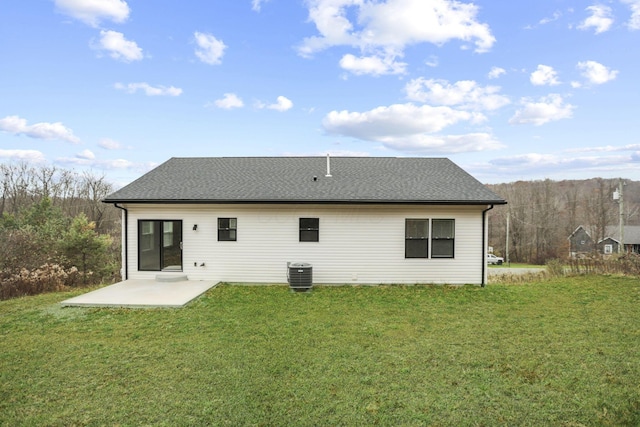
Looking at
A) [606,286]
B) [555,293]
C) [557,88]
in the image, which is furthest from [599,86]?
[555,293]

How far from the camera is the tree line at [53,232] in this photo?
410 inches

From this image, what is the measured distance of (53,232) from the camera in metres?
16.0

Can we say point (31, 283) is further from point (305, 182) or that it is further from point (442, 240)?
point (442, 240)

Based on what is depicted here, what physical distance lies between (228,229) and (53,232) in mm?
12076

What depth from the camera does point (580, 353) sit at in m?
4.69

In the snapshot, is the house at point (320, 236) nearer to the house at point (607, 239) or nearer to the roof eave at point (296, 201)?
the roof eave at point (296, 201)

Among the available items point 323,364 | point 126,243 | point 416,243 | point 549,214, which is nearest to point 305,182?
point 416,243

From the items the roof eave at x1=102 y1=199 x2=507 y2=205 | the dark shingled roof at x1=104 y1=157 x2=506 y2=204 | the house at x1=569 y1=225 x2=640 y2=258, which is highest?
the dark shingled roof at x1=104 y1=157 x2=506 y2=204

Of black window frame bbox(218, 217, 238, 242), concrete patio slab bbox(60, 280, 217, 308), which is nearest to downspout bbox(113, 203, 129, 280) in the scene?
concrete patio slab bbox(60, 280, 217, 308)

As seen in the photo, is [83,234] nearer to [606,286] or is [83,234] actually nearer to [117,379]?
[117,379]

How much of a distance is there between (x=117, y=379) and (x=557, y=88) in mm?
16284

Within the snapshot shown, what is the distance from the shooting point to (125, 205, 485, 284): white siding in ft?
30.5

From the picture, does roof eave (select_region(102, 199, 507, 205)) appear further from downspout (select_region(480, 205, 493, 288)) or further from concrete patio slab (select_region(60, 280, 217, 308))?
concrete patio slab (select_region(60, 280, 217, 308))

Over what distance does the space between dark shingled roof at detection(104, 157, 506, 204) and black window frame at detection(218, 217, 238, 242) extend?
0.65 meters
